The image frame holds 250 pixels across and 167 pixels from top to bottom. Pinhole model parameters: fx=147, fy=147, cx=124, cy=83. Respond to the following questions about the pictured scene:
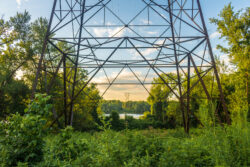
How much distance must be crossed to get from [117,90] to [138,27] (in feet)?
19.4

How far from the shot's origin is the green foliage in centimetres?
255

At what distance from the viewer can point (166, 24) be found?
10680 millimetres

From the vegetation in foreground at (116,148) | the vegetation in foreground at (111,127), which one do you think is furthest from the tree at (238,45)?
the vegetation in foreground at (116,148)

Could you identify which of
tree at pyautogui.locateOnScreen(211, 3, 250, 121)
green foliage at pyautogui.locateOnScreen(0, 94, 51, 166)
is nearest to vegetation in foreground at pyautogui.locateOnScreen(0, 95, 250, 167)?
green foliage at pyautogui.locateOnScreen(0, 94, 51, 166)

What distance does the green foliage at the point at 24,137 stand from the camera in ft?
8.36

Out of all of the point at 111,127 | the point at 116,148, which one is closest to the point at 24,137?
the point at 116,148

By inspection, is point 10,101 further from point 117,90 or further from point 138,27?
point 138,27

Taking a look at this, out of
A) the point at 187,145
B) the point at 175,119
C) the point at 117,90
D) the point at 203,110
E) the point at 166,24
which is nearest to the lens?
the point at 203,110

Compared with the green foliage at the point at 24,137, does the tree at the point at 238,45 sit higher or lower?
higher

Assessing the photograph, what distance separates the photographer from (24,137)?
2615 millimetres

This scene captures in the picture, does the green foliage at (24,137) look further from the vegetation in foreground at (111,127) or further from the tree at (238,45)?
the tree at (238,45)

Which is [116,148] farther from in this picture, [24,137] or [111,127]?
[111,127]

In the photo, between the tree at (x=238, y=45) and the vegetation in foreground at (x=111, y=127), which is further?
the tree at (x=238, y=45)

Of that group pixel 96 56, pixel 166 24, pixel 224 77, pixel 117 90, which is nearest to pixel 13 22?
pixel 96 56
